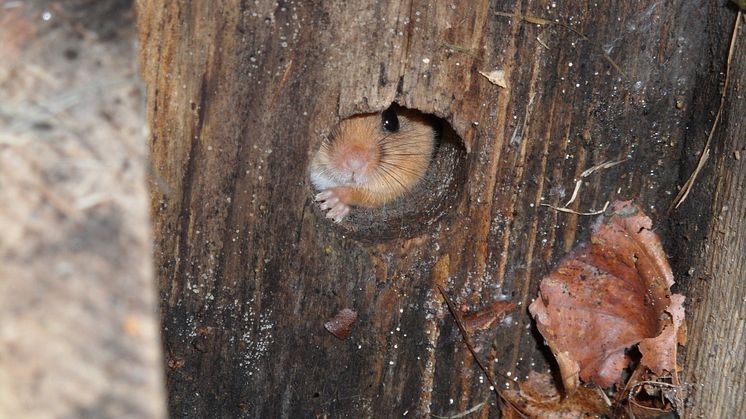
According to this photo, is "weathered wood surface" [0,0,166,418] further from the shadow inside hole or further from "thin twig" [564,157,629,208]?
"thin twig" [564,157,629,208]

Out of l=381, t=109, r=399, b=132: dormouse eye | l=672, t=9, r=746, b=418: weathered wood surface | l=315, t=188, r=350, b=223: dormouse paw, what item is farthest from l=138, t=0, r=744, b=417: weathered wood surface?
l=381, t=109, r=399, b=132: dormouse eye

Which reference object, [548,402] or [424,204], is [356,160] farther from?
[548,402]

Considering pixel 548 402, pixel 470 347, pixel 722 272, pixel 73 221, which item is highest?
pixel 73 221

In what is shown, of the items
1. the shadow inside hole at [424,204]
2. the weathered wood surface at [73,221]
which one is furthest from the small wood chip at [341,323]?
the weathered wood surface at [73,221]

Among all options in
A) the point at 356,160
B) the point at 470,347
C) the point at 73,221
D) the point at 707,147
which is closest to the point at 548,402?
the point at 470,347

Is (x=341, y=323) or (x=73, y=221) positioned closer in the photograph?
(x=73, y=221)

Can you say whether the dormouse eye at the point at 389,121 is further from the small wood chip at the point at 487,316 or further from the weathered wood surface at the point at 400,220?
the small wood chip at the point at 487,316
